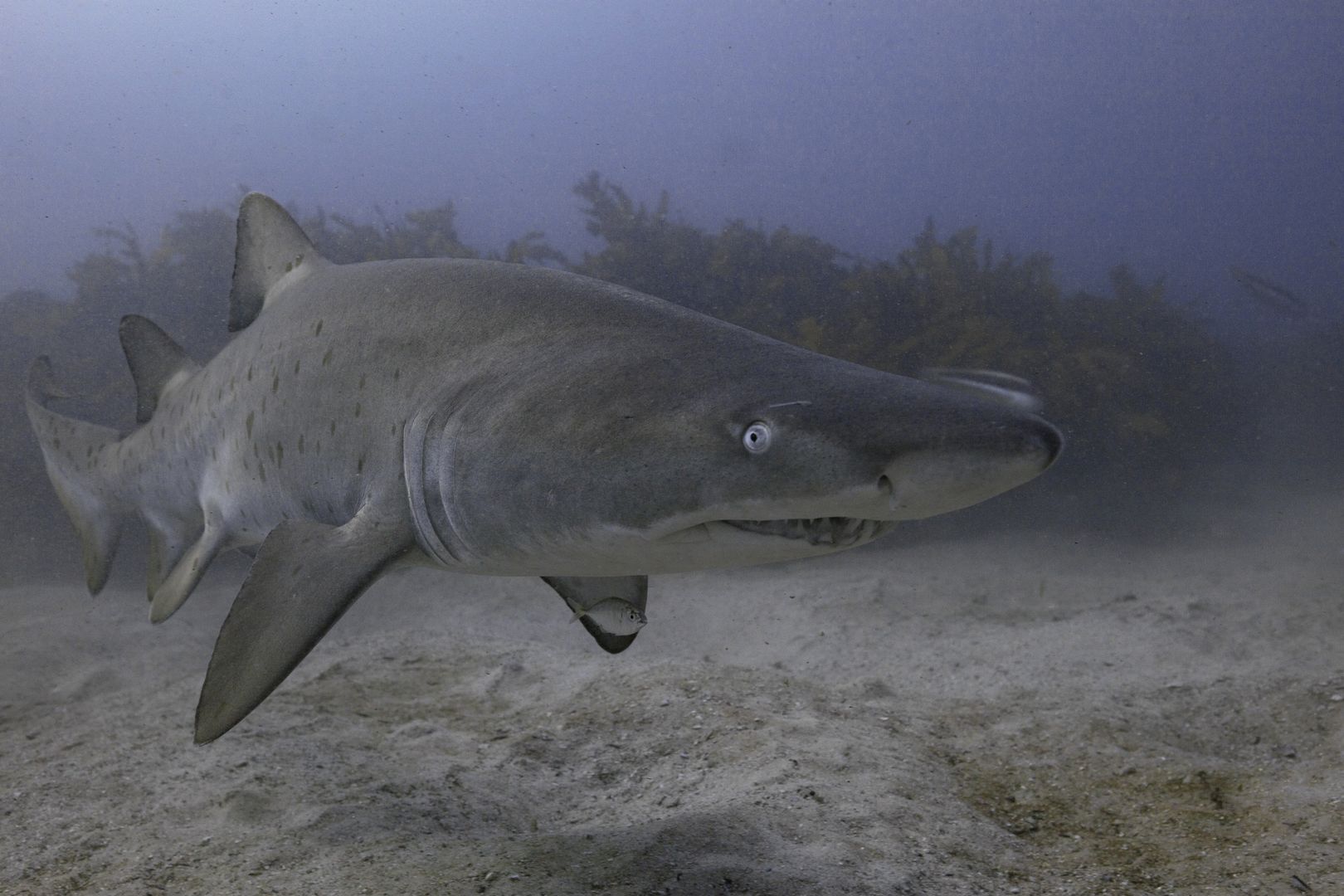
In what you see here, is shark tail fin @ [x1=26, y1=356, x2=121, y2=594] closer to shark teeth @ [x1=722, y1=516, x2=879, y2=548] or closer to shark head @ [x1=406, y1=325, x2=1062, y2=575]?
shark head @ [x1=406, y1=325, x2=1062, y2=575]

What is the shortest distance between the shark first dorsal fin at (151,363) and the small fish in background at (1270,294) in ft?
Answer: 57.6

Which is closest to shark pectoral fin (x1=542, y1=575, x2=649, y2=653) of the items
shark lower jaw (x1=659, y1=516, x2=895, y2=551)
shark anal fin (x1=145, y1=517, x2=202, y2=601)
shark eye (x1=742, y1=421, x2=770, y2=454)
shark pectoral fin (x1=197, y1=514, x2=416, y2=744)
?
shark pectoral fin (x1=197, y1=514, x2=416, y2=744)

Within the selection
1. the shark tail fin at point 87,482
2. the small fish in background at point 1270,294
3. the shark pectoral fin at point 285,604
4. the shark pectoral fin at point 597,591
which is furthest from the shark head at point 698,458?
the small fish in background at point 1270,294

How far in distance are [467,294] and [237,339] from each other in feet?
6.22

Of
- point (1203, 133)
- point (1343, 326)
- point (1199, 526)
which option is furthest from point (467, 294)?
point (1203, 133)

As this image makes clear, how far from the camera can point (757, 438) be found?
1624 mm

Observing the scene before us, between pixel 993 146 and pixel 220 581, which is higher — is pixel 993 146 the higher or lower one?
the higher one

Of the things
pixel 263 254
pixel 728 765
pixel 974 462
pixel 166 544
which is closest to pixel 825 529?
pixel 974 462

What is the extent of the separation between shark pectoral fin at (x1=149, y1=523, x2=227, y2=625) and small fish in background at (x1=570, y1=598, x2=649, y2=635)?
1836 millimetres

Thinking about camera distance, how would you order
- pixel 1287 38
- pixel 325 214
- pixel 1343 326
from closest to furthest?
pixel 325 214 < pixel 1343 326 < pixel 1287 38

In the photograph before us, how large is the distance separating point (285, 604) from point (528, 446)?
825 mm

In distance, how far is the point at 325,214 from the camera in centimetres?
1554

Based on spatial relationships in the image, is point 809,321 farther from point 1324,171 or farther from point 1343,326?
point 1324,171

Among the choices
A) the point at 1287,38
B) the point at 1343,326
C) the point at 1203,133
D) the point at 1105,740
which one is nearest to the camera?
the point at 1105,740
